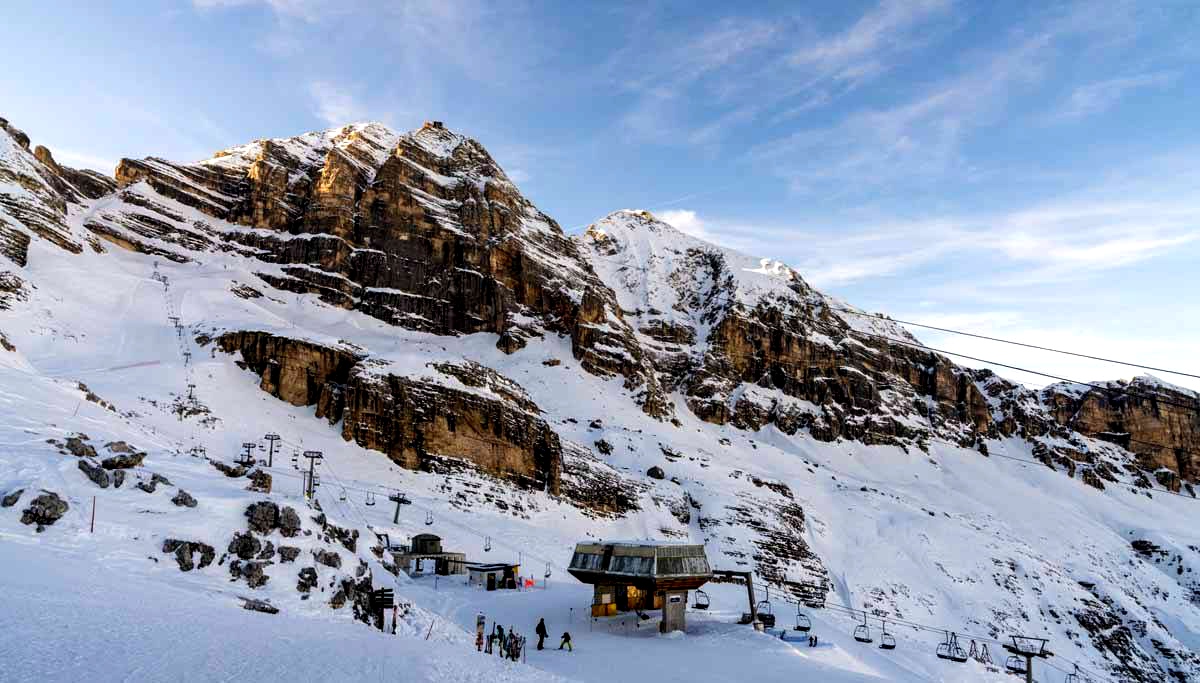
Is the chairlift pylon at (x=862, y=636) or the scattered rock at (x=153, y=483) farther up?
the scattered rock at (x=153, y=483)

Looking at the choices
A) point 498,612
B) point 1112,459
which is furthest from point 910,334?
point 498,612

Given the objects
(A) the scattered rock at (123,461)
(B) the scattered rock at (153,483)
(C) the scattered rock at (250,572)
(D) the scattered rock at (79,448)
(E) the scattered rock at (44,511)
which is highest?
(D) the scattered rock at (79,448)

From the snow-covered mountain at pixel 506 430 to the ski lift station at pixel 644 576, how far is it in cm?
189

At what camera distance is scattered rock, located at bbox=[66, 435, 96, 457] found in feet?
65.6

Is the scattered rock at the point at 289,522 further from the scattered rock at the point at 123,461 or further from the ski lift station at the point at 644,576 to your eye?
the ski lift station at the point at 644,576

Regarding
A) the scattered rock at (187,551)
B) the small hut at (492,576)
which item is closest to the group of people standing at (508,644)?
the scattered rock at (187,551)

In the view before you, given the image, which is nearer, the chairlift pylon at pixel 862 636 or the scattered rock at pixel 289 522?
the scattered rock at pixel 289 522

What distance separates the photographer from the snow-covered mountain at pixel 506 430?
20.8 m

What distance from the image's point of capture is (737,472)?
3499 inches

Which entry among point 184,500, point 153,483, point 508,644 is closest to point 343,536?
point 184,500

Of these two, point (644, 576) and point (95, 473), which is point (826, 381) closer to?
point (644, 576)

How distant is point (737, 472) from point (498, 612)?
59.8 metres

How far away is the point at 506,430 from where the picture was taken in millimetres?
68875

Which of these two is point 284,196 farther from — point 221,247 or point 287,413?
point 287,413
